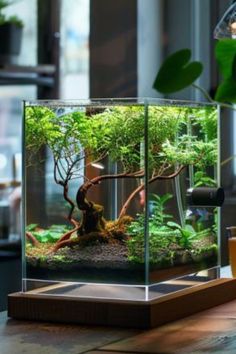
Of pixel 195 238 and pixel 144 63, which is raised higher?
pixel 144 63

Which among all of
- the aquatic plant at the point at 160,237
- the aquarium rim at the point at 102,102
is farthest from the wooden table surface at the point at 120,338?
the aquarium rim at the point at 102,102

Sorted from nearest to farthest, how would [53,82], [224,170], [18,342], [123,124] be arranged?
1. [18,342]
2. [123,124]
3. [224,170]
4. [53,82]

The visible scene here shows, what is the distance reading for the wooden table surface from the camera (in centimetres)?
131

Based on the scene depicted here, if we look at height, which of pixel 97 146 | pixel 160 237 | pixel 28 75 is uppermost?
pixel 28 75

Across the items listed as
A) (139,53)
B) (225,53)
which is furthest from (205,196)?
(139,53)

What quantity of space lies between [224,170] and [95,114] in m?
1.64

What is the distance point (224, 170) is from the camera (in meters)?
3.13

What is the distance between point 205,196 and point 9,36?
9.52ft

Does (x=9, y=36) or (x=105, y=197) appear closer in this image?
(x=105, y=197)

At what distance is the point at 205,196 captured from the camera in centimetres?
171

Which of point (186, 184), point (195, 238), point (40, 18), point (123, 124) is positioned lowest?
point (195, 238)

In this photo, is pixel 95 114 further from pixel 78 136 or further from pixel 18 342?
pixel 18 342

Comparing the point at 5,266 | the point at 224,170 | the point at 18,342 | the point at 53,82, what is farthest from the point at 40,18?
the point at 18,342

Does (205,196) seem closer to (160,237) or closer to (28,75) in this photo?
(160,237)
